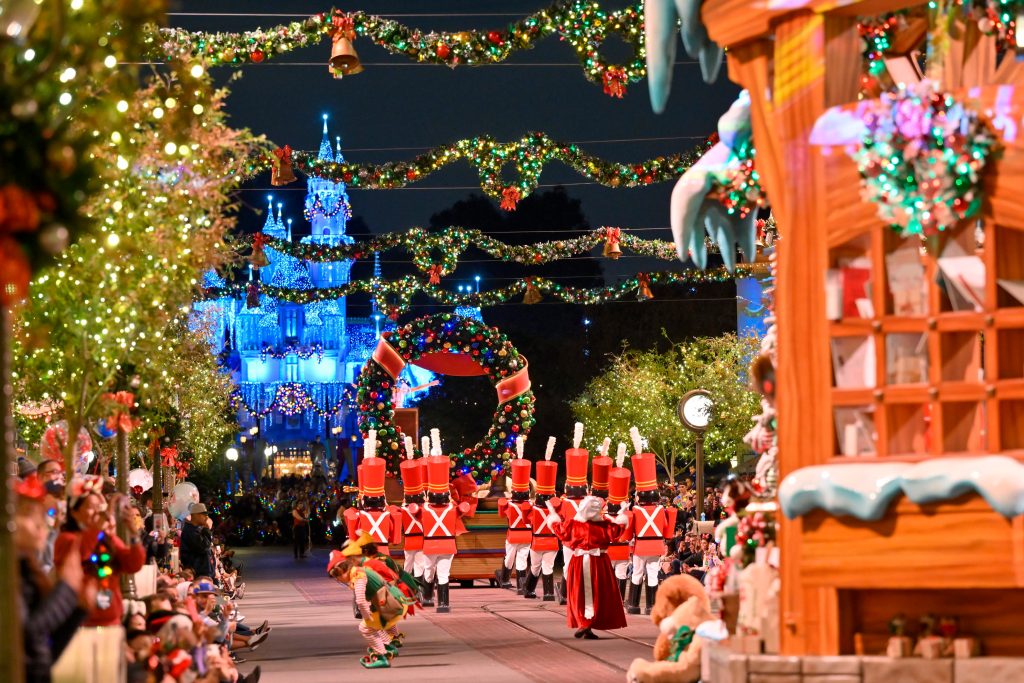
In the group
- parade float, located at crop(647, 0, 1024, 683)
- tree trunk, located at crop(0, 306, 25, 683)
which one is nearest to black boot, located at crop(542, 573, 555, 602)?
parade float, located at crop(647, 0, 1024, 683)

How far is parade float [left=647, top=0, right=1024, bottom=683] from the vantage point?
8586 mm

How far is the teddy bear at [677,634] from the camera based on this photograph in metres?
11.8

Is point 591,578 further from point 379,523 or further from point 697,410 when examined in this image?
point 379,523

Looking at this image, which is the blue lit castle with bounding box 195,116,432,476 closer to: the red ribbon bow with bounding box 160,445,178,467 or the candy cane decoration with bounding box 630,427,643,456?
the red ribbon bow with bounding box 160,445,178,467

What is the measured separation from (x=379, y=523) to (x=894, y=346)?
55.2 ft

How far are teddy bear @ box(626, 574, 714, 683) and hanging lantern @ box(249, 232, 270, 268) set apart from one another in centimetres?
1100

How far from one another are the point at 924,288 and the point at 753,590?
89.7 inches

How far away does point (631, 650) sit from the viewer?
60.5 feet

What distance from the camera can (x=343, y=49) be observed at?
17.2m

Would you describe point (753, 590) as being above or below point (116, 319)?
below

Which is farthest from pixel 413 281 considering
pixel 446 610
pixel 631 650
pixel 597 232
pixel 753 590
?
pixel 753 590

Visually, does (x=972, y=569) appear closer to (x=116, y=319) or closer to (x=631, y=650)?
(x=116, y=319)

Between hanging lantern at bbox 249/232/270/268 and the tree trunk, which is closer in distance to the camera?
the tree trunk

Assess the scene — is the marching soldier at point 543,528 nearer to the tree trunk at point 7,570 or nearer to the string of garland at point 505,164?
the string of garland at point 505,164
